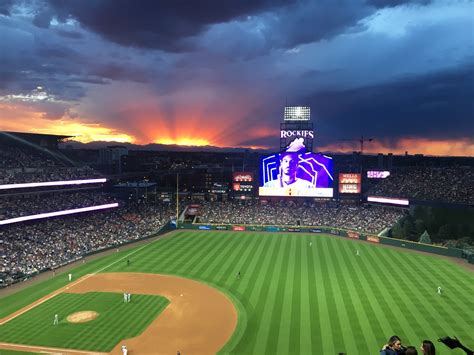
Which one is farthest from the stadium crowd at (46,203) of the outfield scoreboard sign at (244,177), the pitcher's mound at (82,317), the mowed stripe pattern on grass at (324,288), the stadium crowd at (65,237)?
the outfield scoreboard sign at (244,177)

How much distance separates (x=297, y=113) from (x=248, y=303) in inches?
1987

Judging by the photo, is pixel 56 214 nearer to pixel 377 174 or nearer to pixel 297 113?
pixel 297 113

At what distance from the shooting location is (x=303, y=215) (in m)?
70.1

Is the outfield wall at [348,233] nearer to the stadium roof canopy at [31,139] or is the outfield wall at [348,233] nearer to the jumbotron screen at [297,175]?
the jumbotron screen at [297,175]

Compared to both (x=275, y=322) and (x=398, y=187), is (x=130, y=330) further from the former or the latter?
(x=398, y=187)

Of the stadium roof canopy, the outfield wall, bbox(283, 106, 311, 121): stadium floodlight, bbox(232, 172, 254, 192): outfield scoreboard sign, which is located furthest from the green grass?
bbox(283, 106, 311, 121): stadium floodlight

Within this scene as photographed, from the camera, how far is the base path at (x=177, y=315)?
24.2 meters

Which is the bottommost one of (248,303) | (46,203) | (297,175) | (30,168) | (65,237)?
(248,303)

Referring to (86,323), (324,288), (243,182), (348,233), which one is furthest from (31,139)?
(324,288)

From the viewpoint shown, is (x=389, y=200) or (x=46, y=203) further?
(x=389, y=200)

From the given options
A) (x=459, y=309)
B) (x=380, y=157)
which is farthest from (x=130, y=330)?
(x=380, y=157)

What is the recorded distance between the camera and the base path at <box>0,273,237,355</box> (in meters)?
24.2

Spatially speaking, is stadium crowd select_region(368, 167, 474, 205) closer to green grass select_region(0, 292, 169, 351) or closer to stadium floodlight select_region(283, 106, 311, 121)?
stadium floodlight select_region(283, 106, 311, 121)

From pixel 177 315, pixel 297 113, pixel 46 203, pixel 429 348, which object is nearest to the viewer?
pixel 429 348
